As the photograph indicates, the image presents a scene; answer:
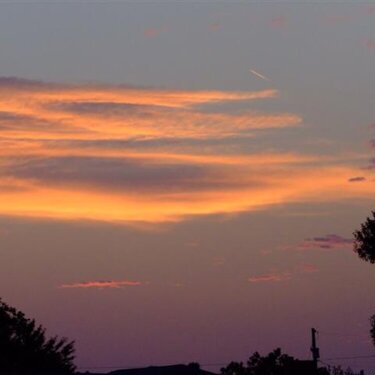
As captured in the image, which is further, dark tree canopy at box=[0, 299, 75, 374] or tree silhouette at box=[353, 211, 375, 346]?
dark tree canopy at box=[0, 299, 75, 374]

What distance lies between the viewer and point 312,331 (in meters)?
99.6

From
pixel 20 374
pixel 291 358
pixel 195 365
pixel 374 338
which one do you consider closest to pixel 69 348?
pixel 195 365

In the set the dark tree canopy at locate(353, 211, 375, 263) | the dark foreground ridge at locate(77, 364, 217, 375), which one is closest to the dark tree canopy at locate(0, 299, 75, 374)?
the dark foreground ridge at locate(77, 364, 217, 375)

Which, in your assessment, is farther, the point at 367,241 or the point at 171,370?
the point at 171,370

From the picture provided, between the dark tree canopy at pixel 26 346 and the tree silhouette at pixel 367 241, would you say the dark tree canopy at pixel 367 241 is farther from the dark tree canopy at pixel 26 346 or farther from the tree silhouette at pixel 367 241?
the dark tree canopy at pixel 26 346

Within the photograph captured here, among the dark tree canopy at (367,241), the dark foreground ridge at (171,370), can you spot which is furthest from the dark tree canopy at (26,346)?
the dark tree canopy at (367,241)

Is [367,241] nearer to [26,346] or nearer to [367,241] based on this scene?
[367,241]

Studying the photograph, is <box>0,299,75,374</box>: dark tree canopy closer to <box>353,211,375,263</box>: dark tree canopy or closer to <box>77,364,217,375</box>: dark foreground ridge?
<box>77,364,217,375</box>: dark foreground ridge

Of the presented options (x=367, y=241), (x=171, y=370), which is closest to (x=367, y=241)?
(x=367, y=241)

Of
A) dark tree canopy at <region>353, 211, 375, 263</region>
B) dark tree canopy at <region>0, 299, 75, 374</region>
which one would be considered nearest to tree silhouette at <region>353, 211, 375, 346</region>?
dark tree canopy at <region>353, 211, 375, 263</region>

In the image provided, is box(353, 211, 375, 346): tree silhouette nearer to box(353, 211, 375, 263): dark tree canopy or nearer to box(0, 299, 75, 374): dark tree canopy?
box(353, 211, 375, 263): dark tree canopy

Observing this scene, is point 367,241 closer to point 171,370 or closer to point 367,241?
point 367,241

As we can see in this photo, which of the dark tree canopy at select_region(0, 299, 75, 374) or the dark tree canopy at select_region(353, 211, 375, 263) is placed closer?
the dark tree canopy at select_region(353, 211, 375, 263)

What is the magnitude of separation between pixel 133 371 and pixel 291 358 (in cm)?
1556
